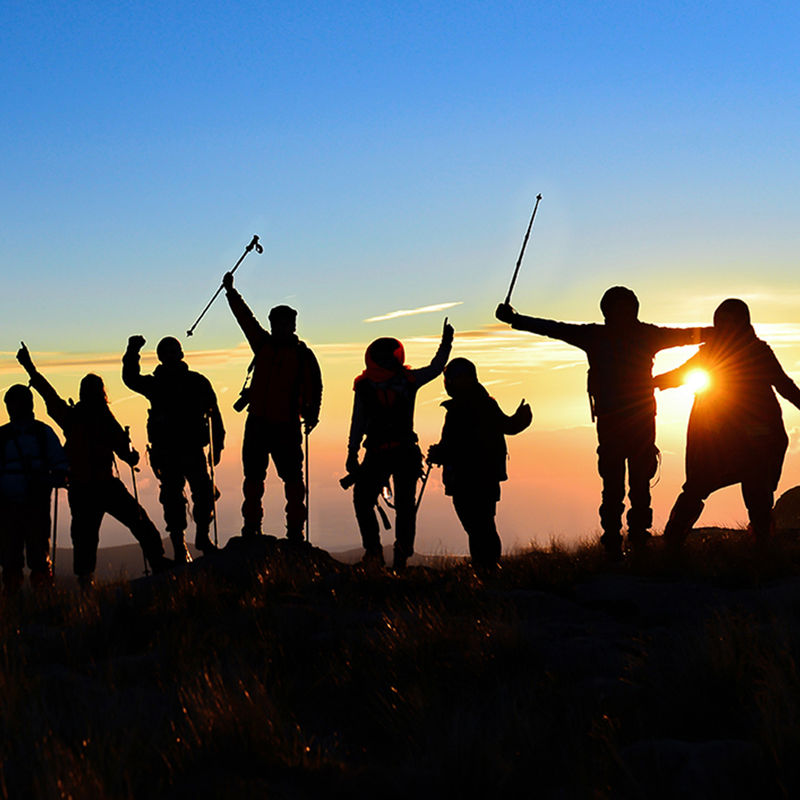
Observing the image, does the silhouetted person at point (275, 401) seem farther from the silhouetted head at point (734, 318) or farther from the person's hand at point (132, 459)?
the silhouetted head at point (734, 318)

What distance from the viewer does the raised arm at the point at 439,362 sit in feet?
32.1

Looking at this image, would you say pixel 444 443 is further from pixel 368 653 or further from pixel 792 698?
pixel 792 698

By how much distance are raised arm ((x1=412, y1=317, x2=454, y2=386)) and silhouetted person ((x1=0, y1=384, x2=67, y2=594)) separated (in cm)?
389

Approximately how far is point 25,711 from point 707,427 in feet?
21.1

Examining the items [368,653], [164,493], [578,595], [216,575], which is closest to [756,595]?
[578,595]

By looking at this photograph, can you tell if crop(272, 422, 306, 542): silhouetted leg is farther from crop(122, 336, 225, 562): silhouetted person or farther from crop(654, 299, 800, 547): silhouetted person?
crop(654, 299, 800, 547): silhouetted person

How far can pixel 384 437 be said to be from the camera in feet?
31.4

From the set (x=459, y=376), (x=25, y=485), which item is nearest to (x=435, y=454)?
(x=459, y=376)

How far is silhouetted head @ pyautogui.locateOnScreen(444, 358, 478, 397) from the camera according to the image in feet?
30.7

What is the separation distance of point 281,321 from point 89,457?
2.62 meters

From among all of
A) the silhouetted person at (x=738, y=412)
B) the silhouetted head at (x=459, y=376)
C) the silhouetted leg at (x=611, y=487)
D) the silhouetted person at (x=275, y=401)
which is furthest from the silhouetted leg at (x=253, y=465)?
the silhouetted person at (x=738, y=412)

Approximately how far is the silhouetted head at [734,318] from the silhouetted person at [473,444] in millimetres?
1936

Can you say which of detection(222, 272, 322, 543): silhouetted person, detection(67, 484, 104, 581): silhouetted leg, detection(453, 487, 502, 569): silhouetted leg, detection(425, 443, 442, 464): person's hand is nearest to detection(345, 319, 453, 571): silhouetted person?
detection(425, 443, 442, 464): person's hand

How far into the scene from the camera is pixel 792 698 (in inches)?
189
